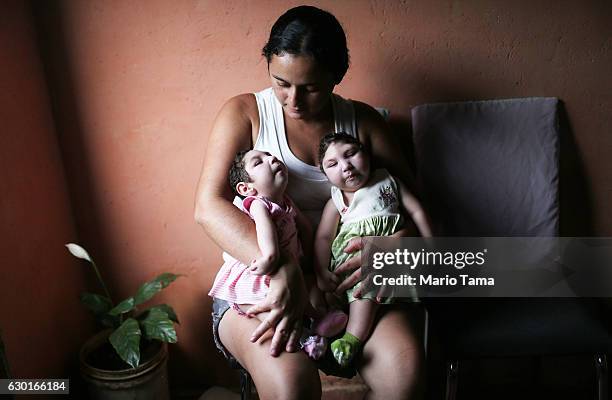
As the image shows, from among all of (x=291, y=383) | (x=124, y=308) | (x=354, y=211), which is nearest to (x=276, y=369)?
(x=291, y=383)

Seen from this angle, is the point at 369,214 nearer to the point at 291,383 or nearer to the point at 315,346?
the point at 315,346

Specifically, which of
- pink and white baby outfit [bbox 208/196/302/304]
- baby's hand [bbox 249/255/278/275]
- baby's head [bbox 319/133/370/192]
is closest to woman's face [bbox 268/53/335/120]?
baby's head [bbox 319/133/370/192]

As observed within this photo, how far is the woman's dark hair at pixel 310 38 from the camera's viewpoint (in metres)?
1.40

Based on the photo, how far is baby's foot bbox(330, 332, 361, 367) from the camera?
55.1 inches

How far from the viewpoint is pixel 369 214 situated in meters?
1.56

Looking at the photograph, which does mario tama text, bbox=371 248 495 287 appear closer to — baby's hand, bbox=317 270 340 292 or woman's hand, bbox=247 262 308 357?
baby's hand, bbox=317 270 340 292

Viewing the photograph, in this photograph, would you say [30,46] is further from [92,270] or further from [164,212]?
[92,270]

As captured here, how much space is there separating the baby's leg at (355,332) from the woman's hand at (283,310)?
0.12 meters

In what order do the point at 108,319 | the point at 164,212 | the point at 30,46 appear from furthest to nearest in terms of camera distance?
1. the point at 164,212
2. the point at 108,319
3. the point at 30,46

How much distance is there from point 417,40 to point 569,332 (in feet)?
3.57

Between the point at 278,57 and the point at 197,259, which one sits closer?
the point at 278,57

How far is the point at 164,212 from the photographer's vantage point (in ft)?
6.65

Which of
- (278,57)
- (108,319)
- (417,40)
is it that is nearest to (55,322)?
(108,319)

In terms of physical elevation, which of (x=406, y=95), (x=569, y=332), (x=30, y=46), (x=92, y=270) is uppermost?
(x=30, y=46)
